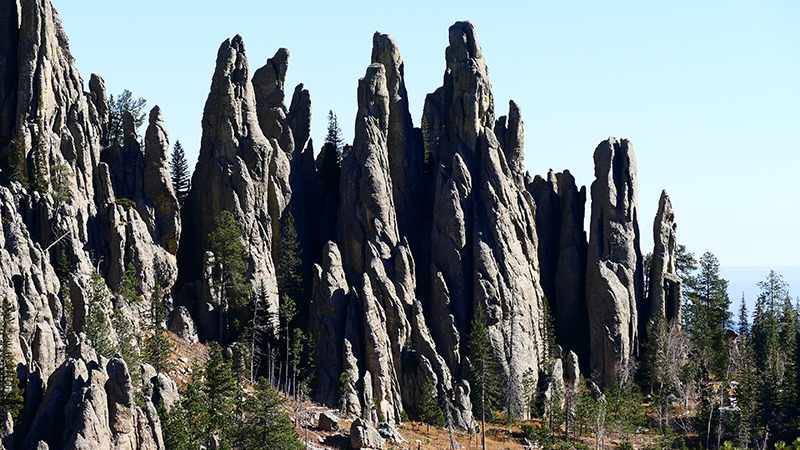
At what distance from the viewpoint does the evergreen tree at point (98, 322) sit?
7700 centimetres

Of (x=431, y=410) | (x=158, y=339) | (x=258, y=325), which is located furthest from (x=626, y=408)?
(x=158, y=339)

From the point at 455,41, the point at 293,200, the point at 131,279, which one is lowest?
the point at 131,279

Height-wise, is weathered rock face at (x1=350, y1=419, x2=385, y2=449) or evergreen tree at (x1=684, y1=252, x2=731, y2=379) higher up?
evergreen tree at (x1=684, y1=252, x2=731, y2=379)

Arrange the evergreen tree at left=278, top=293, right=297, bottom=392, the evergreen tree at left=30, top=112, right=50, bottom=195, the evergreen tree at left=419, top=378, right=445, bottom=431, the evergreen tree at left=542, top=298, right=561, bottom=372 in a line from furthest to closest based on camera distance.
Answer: the evergreen tree at left=542, top=298, right=561, bottom=372 < the evergreen tree at left=278, top=293, right=297, bottom=392 < the evergreen tree at left=419, top=378, right=445, bottom=431 < the evergreen tree at left=30, top=112, right=50, bottom=195

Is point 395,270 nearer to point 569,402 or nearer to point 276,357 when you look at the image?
point 276,357

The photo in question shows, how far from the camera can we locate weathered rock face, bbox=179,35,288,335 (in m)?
105

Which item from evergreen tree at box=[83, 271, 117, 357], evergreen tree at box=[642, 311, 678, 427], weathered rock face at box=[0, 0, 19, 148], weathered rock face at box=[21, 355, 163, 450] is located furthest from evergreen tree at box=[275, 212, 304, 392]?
evergreen tree at box=[642, 311, 678, 427]

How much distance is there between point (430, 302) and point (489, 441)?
726 inches

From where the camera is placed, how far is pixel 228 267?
331ft

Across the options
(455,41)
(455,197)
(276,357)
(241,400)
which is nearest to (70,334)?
(241,400)

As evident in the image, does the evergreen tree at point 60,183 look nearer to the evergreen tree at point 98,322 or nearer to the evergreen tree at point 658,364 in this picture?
the evergreen tree at point 98,322

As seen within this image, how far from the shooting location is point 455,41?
11725 centimetres

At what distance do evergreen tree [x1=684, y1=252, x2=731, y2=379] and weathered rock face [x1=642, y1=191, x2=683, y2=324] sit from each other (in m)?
3.67

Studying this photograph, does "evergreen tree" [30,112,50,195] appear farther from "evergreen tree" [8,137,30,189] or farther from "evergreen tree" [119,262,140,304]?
"evergreen tree" [119,262,140,304]
